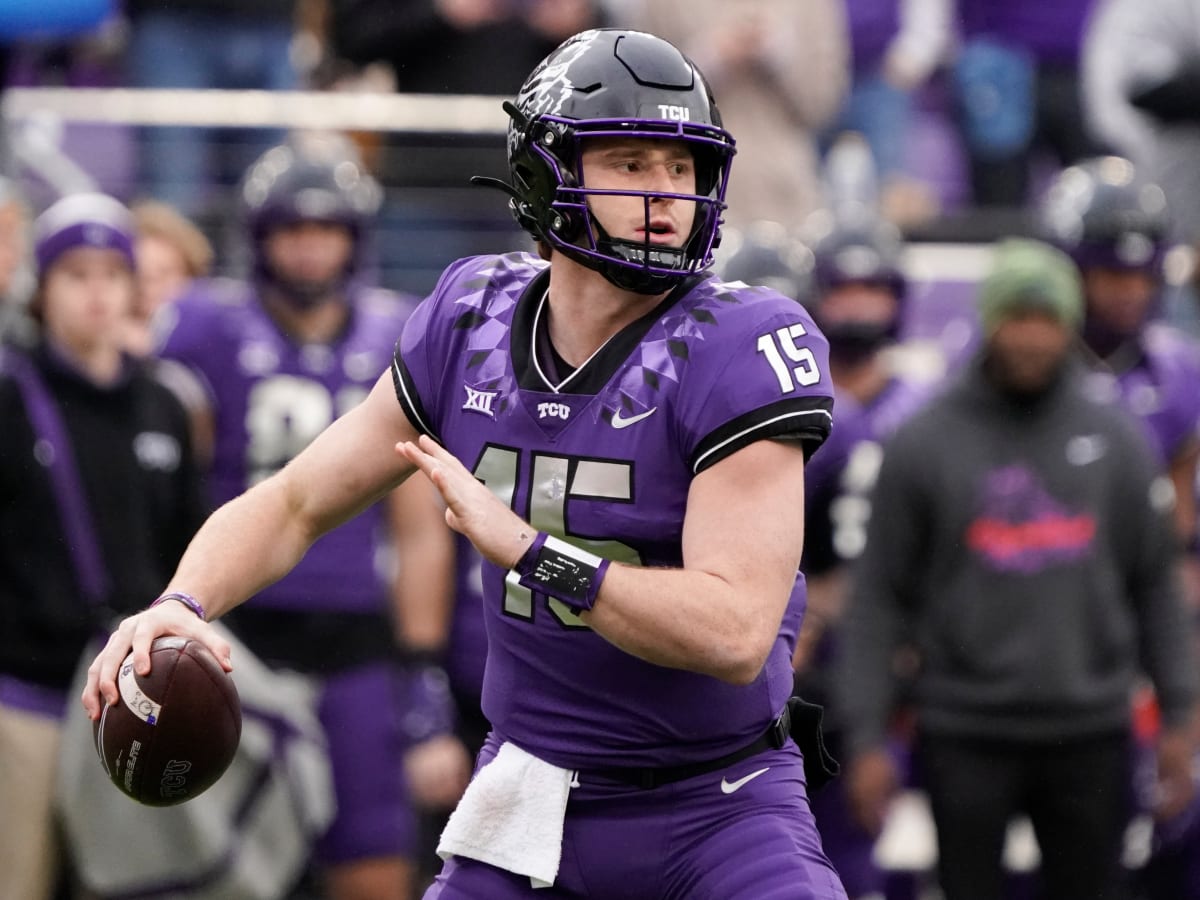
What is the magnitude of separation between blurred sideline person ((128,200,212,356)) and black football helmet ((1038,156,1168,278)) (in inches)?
125

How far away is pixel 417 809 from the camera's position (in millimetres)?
7719

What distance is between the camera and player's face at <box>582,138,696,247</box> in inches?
148

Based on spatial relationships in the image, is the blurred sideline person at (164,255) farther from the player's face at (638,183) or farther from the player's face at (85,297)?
the player's face at (638,183)

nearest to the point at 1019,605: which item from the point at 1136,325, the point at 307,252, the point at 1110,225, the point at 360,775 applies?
the point at 1136,325

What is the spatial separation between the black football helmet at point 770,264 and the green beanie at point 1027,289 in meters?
0.68

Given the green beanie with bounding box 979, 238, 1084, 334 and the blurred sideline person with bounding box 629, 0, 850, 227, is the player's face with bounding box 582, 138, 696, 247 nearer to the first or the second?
the green beanie with bounding box 979, 238, 1084, 334

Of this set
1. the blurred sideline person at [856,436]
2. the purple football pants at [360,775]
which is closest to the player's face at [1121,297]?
the blurred sideline person at [856,436]

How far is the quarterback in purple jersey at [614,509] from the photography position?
11.6ft

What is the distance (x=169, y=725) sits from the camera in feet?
12.0

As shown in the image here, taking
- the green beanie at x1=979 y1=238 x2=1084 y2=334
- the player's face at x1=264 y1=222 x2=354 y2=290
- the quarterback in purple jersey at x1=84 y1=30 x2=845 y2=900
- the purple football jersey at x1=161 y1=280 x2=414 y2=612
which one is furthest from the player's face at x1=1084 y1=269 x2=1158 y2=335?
the quarterback in purple jersey at x1=84 y1=30 x2=845 y2=900

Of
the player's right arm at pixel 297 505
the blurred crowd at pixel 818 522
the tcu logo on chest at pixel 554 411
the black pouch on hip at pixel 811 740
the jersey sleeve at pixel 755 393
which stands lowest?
the blurred crowd at pixel 818 522

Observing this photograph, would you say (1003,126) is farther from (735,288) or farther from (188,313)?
(735,288)

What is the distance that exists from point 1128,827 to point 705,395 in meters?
3.78

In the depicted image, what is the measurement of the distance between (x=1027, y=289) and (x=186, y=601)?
3.73 metres
